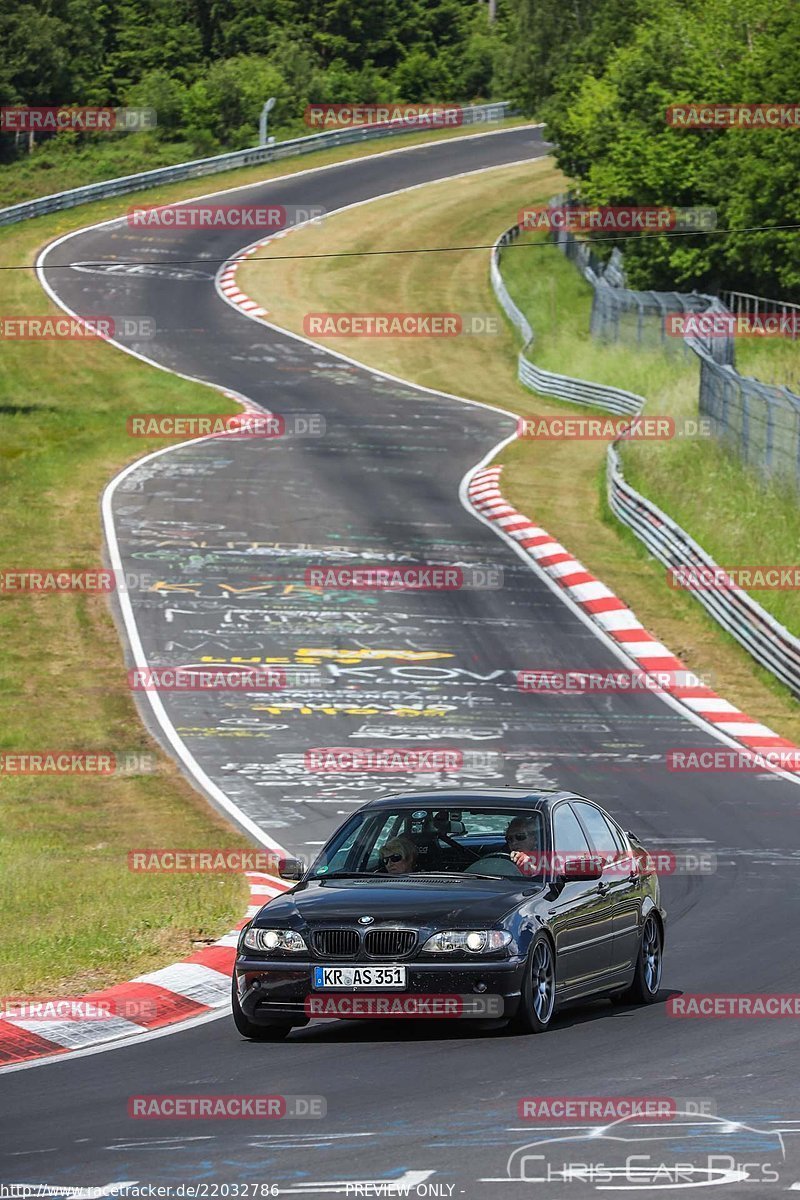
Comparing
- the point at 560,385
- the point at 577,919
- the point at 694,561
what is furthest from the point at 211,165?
the point at 577,919

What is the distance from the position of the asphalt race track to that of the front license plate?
33 cm

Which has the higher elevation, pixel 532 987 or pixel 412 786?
pixel 532 987

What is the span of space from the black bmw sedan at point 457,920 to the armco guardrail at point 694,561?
611 inches

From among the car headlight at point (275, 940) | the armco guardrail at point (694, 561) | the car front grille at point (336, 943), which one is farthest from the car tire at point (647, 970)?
the armco guardrail at point (694, 561)

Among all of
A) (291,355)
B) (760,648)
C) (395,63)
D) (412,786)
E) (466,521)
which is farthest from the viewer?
(395,63)

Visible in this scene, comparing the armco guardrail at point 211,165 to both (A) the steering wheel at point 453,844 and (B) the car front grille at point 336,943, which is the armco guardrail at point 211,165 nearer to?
(A) the steering wheel at point 453,844

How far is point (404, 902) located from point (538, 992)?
0.87m

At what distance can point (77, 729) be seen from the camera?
2467 cm

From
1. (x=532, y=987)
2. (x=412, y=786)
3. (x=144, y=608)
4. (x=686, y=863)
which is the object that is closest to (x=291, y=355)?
(x=144, y=608)

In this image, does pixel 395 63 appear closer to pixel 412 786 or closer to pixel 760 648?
pixel 760 648

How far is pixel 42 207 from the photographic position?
238ft

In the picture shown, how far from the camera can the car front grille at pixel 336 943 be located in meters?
10.5

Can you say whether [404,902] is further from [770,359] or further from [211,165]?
[211,165]

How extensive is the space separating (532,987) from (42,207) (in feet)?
215
